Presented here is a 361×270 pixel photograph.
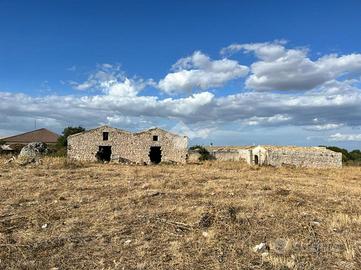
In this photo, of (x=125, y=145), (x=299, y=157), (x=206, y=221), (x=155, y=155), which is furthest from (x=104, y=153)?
(x=206, y=221)

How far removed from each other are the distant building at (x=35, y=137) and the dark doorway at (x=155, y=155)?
3023cm

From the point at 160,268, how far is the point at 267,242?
215cm

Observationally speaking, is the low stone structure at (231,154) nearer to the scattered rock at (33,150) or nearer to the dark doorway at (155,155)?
the dark doorway at (155,155)

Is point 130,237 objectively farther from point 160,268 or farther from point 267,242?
point 267,242

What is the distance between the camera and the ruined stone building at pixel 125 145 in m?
33.5

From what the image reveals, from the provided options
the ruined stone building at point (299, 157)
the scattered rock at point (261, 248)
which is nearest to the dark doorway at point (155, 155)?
the ruined stone building at point (299, 157)

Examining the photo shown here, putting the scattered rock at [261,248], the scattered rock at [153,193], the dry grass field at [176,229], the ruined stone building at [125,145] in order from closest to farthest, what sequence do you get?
the dry grass field at [176,229] < the scattered rock at [261,248] < the scattered rock at [153,193] < the ruined stone building at [125,145]

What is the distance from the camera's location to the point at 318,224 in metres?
8.05

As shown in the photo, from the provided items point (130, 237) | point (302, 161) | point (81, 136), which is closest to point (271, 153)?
point (302, 161)

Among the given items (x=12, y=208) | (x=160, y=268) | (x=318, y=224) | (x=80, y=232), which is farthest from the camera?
(x=12, y=208)

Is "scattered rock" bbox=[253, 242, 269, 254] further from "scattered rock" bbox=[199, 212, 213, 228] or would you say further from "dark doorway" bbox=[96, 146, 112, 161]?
"dark doorway" bbox=[96, 146, 112, 161]

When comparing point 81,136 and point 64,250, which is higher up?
point 81,136

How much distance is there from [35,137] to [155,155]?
1358 inches

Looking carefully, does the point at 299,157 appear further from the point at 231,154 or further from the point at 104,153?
the point at 104,153
